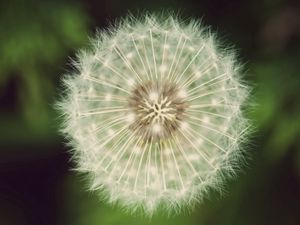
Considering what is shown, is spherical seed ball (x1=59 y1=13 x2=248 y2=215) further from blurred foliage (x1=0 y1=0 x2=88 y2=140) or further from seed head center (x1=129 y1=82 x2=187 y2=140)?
blurred foliage (x1=0 y1=0 x2=88 y2=140)

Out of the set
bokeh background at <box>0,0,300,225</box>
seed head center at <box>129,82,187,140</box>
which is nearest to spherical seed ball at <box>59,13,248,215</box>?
seed head center at <box>129,82,187,140</box>

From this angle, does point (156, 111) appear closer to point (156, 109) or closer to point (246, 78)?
point (156, 109)

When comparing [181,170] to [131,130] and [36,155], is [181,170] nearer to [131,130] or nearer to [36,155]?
[131,130]

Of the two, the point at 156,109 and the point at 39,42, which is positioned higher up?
the point at 39,42

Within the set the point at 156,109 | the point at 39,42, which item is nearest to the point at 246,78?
the point at 156,109

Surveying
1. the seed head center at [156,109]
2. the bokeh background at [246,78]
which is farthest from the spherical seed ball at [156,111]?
the bokeh background at [246,78]

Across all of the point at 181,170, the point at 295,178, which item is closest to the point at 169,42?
the point at 181,170
